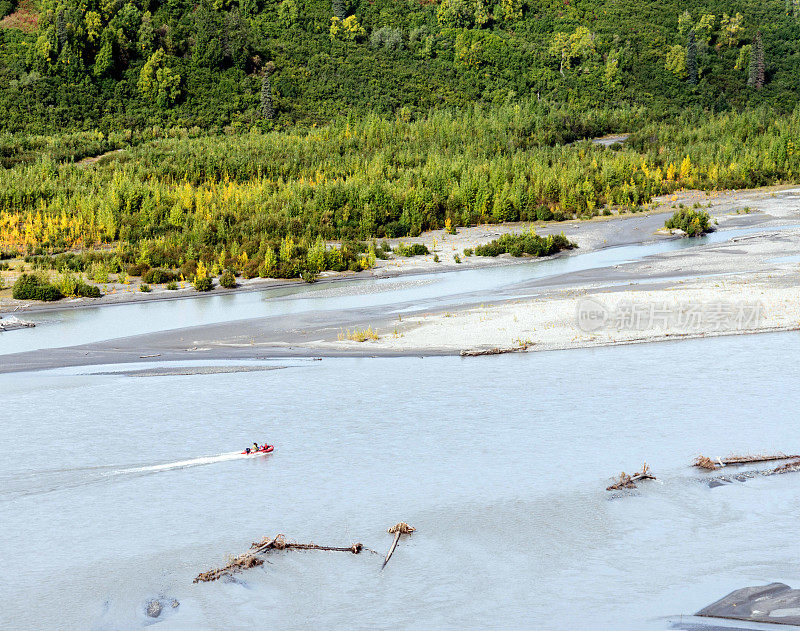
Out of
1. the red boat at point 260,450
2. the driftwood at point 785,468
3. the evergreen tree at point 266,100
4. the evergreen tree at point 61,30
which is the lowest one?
the driftwood at point 785,468

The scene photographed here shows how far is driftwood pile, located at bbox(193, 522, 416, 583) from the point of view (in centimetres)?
1559

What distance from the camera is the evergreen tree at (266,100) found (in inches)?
3514

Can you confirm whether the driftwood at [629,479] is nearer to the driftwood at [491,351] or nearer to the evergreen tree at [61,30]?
the driftwood at [491,351]

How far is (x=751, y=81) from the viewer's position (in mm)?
108562

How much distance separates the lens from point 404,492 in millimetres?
18828

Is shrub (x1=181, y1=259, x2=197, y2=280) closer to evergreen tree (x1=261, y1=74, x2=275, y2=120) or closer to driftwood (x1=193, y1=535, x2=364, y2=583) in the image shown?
driftwood (x1=193, y1=535, x2=364, y2=583)

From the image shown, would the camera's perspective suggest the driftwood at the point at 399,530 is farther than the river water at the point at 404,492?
Yes

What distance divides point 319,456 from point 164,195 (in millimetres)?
38689

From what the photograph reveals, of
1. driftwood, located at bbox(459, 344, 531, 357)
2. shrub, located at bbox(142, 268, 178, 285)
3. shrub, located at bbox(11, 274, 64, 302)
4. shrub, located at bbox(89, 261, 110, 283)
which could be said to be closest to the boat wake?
driftwood, located at bbox(459, 344, 531, 357)

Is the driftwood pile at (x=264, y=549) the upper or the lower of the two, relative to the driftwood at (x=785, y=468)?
upper

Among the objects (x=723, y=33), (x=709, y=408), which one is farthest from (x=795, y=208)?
(x=723, y=33)

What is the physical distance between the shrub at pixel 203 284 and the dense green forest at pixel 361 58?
46973mm

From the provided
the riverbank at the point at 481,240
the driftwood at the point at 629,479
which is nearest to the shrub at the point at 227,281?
the riverbank at the point at 481,240

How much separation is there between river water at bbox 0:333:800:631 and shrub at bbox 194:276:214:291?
13.9m
